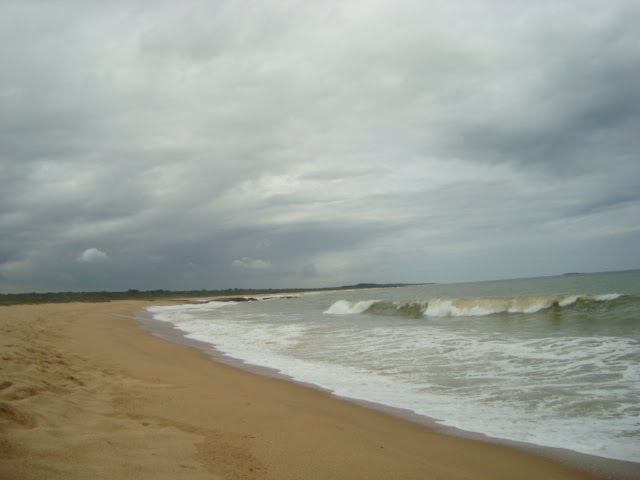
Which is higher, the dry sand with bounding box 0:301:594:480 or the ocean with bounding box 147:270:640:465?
the dry sand with bounding box 0:301:594:480

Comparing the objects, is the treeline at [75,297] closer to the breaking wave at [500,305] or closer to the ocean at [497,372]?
the breaking wave at [500,305]

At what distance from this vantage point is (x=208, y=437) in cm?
462

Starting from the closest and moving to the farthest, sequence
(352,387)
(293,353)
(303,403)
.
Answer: (303,403) → (352,387) → (293,353)

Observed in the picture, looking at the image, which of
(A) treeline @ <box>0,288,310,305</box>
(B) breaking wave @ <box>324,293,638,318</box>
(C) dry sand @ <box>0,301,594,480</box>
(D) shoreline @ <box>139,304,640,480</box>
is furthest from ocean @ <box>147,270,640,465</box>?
(A) treeline @ <box>0,288,310,305</box>

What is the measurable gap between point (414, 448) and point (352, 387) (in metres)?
3.50

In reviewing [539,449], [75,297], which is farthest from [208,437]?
[75,297]

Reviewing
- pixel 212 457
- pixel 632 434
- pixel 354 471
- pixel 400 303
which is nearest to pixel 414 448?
pixel 354 471

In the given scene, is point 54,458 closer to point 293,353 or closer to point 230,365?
point 230,365

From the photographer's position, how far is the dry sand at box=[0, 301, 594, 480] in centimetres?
365

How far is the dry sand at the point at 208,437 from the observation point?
3.65m

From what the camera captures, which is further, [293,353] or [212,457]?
[293,353]

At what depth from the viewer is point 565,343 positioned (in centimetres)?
1217

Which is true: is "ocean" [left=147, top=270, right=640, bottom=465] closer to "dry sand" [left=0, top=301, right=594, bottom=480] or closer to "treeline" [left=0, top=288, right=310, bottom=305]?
"dry sand" [left=0, top=301, right=594, bottom=480]

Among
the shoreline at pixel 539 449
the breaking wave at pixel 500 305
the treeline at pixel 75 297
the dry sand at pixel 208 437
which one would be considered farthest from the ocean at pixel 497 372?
the treeline at pixel 75 297
